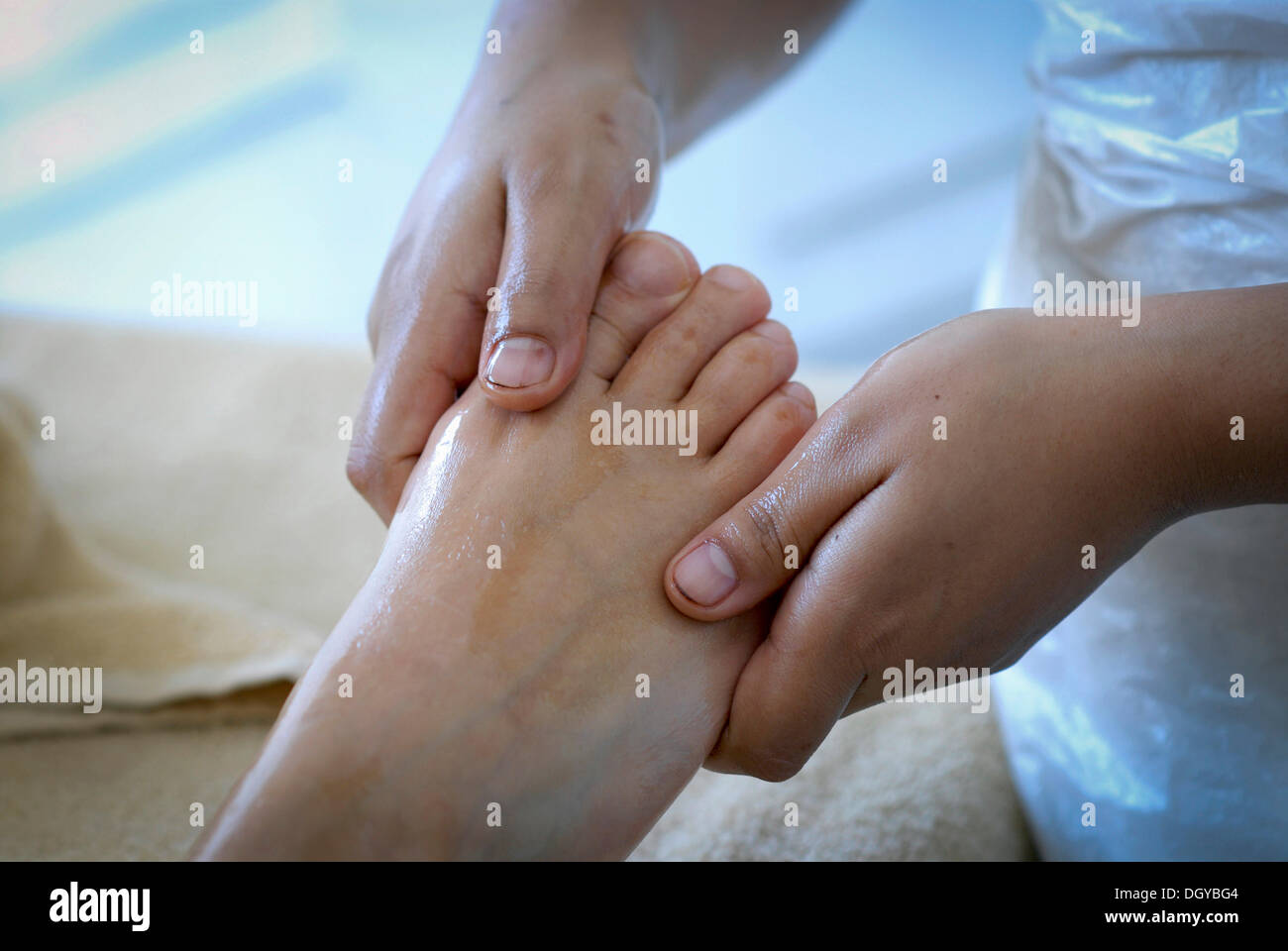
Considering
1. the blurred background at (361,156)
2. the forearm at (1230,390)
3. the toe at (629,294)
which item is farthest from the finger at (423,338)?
the blurred background at (361,156)

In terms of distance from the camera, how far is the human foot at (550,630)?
0.68m

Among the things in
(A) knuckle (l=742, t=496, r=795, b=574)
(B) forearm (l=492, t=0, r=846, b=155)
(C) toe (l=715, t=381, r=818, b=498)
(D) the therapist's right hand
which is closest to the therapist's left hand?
(A) knuckle (l=742, t=496, r=795, b=574)

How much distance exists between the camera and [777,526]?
741mm

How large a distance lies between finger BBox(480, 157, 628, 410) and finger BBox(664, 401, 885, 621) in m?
0.18

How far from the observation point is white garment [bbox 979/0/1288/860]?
0.82 m

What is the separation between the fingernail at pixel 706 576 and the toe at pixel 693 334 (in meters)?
0.18

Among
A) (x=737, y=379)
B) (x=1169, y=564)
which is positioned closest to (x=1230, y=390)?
(x=1169, y=564)

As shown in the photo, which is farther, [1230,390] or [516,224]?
[516,224]

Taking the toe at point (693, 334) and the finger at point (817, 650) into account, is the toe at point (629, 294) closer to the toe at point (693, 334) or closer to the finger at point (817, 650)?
the toe at point (693, 334)

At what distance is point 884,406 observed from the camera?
72cm

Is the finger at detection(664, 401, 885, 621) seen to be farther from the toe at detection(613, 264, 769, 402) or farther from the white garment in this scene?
the white garment

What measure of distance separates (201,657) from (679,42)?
2.51 ft

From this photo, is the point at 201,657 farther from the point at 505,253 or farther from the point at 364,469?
the point at 505,253
